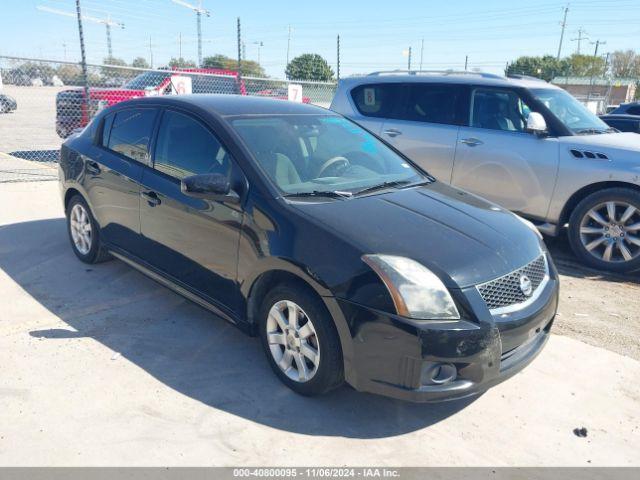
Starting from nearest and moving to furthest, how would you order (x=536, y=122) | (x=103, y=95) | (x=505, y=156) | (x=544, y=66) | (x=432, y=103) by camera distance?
(x=536, y=122) < (x=505, y=156) < (x=432, y=103) < (x=103, y=95) < (x=544, y=66)

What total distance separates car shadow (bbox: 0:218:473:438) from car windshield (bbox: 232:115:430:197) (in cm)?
122

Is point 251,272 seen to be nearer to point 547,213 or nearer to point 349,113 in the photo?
point 547,213

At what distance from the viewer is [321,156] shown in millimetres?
3859

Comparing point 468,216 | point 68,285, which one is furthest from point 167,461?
point 68,285

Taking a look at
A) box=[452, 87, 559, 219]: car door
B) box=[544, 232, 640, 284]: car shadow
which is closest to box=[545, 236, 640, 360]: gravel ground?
box=[544, 232, 640, 284]: car shadow

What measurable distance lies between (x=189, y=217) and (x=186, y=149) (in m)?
0.53

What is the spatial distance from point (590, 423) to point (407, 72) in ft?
17.4

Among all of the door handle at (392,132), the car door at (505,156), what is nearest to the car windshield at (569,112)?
the car door at (505,156)

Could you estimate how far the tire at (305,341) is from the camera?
2.91m

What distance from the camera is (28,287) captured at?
4.71 m

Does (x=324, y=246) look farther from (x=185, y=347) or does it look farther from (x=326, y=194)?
(x=185, y=347)

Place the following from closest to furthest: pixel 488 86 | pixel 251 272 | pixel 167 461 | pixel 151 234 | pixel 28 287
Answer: pixel 167 461 → pixel 251 272 → pixel 151 234 → pixel 28 287 → pixel 488 86

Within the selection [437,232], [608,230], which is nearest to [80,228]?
[437,232]

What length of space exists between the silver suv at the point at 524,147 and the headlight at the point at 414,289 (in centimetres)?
353
